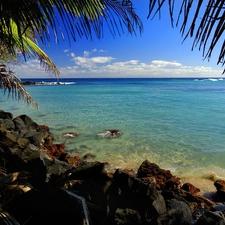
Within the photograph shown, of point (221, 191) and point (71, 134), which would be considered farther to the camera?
point (71, 134)

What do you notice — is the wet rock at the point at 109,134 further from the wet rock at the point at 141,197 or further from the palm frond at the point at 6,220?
the palm frond at the point at 6,220

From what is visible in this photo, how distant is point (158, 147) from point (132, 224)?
20.2 feet

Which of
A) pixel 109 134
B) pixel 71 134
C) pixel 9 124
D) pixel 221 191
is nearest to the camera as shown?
pixel 221 191

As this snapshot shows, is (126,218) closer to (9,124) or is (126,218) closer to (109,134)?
(9,124)

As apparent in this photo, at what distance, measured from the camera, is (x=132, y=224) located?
9.93 feet

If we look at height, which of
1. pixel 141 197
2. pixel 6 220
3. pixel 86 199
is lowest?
pixel 141 197

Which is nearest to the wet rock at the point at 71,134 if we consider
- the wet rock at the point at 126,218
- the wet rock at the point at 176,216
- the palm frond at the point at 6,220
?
the wet rock at the point at 176,216

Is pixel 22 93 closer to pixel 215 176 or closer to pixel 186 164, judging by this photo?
pixel 186 164

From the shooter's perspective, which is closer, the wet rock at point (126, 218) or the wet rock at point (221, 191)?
the wet rock at point (126, 218)

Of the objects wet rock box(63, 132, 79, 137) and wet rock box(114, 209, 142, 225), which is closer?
wet rock box(114, 209, 142, 225)

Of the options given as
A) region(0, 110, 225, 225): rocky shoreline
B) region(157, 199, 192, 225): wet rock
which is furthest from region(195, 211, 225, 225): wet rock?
region(157, 199, 192, 225): wet rock

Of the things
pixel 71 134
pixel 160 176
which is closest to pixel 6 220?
pixel 160 176

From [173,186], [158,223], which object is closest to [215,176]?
[173,186]

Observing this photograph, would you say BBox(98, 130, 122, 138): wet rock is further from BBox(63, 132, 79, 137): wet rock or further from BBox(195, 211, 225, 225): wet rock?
BBox(195, 211, 225, 225): wet rock
